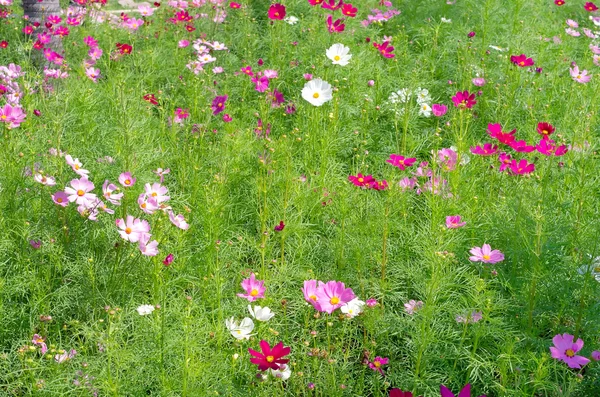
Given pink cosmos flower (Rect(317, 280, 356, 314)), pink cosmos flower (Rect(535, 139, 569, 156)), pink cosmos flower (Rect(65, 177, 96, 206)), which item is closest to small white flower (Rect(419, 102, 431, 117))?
pink cosmos flower (Rect(535, 139, 569, 156))

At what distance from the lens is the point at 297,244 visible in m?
2.63

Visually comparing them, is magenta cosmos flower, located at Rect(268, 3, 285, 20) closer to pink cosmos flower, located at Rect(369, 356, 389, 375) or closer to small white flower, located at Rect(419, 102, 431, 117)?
small white flower, located at Rect(419, 102, 431, 117)

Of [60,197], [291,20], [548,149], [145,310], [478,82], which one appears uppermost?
[548,149]

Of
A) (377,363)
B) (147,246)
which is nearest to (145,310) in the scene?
(147,246)

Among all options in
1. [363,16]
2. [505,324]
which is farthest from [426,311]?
[363,16]

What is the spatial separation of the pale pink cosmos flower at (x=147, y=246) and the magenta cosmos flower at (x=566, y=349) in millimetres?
1160

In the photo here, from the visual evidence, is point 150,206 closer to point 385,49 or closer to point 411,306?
Answer: point 411,306

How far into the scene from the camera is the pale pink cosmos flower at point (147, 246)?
6.54ft

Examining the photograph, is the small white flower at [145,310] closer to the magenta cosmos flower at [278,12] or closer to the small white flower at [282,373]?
the small white flower at [282,373]

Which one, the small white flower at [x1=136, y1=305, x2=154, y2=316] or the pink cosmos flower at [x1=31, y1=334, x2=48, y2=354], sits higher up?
the small white flower at [x1=136, y1=305, x2=154, y2=316]

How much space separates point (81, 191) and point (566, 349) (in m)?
1.59

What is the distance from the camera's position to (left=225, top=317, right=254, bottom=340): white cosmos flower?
193cm

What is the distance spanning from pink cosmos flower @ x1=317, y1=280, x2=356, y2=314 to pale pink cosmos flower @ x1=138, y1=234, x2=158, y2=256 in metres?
0.50

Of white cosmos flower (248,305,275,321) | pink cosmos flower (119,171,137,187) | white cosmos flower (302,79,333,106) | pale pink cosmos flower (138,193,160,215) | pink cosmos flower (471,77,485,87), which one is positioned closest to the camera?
white cosmos flower (248,305,275,321)
